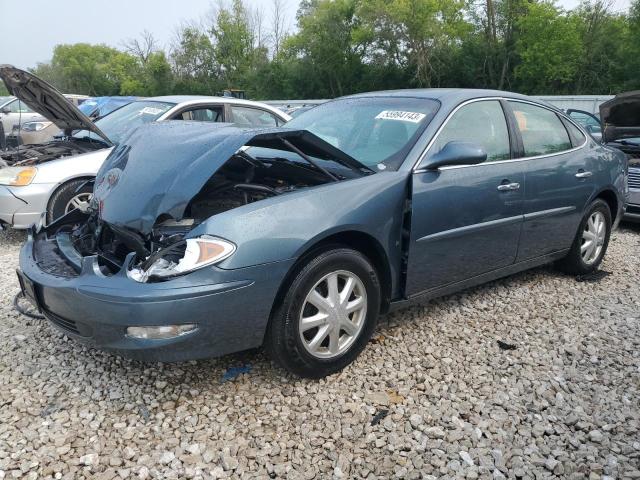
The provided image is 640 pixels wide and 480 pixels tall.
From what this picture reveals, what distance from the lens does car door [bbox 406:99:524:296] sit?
310 cm

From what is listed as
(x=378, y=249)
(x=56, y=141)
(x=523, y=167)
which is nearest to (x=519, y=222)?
(x=523, y=167)

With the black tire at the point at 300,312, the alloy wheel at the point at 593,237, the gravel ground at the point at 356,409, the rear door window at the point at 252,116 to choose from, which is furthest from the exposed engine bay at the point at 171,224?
the rear door window at the point at 252,116

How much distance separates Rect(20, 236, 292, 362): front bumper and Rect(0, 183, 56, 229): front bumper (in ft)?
10.2

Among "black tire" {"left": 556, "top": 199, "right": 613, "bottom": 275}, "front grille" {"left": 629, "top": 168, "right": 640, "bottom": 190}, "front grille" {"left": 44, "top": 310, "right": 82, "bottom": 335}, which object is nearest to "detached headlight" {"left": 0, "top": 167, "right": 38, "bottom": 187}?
"front grille" {"left": 44, "top": 310, "right": 82, "bottom": 335}

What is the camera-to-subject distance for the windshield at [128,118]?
5.98 meters

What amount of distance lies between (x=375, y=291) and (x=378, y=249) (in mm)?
238

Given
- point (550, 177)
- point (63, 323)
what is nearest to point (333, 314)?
point (63, 323)

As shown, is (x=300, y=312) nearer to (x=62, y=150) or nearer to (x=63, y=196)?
(x=63, y=196)

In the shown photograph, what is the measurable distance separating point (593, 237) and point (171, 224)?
366 cm

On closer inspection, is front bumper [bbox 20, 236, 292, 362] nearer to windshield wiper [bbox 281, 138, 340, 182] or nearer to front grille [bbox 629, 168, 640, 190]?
windshield wiper [bbox 281, 138, 340, 182]

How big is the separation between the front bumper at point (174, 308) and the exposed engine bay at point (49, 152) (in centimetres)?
363

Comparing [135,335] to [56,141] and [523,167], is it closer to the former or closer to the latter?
[523,167]

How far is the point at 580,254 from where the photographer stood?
177 inches

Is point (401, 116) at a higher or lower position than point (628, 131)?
higher
